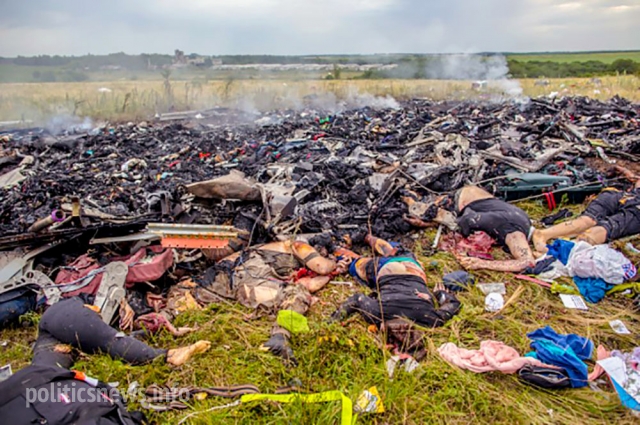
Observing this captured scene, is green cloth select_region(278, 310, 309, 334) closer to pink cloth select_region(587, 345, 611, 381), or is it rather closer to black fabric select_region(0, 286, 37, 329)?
pink cloth select_region(587, 345, 611, 381)

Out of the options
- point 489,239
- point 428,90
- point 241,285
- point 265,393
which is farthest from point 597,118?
point 428,90

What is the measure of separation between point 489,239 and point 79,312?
4349 mm

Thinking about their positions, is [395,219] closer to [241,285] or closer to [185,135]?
[241,285]

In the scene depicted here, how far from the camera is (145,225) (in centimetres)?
432

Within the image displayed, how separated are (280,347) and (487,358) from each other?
154 centimetres

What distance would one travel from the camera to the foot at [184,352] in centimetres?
293

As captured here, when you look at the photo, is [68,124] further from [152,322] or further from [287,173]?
[152,322]

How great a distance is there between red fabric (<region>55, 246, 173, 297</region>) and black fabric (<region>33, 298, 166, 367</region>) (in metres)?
0.72

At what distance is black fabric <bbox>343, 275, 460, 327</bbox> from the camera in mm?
3172

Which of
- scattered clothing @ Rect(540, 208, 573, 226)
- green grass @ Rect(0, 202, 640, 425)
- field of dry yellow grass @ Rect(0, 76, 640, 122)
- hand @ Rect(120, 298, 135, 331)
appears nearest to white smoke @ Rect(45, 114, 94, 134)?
field of dry yellow grass @ Rect(0, 76, 640, 122)

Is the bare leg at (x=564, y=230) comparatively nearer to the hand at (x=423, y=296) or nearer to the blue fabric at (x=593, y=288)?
the blue fabric at (x=593, y=288)

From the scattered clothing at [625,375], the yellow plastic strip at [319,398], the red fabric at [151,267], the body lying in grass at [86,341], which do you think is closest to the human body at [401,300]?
the yellow plastic strip at [319,398]

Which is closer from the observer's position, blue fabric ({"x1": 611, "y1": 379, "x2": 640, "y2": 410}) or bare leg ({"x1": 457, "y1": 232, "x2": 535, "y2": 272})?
blue fabric ({"x1": 611, "y1": 379, "x2": 640, "y2": 410})

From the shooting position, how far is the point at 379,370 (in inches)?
107
